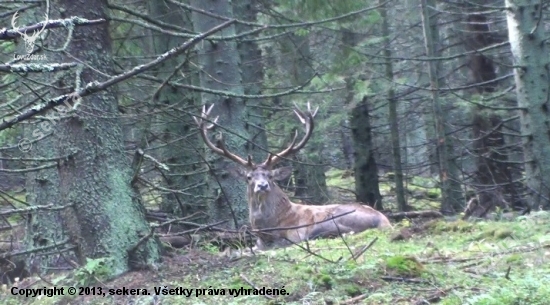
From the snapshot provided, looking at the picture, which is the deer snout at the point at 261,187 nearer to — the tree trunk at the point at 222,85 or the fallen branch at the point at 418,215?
the tree trunk at the point at 222,85

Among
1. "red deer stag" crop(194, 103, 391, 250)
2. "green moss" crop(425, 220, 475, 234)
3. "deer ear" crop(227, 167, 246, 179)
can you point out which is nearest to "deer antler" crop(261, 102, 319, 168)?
"red deer stag" crop(194, 103, 391, 250)

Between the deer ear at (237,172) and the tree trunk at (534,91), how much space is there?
4259mm

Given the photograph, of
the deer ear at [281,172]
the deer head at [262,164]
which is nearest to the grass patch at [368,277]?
the deer head at [262,164]

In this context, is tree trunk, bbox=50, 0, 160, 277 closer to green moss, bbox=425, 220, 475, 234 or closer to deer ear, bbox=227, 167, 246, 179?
green moss, bbox=425, 220, 475, 234

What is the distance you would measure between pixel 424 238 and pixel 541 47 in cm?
399

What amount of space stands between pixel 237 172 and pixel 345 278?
5484 millimetres

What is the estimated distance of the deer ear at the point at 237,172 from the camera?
11398mm

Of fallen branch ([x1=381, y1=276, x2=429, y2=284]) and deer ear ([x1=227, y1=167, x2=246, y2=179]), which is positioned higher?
deer ear ([x1=227, y1=167, x2=246, y2=179])

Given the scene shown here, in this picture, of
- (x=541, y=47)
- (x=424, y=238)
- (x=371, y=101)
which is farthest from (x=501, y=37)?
(x=424, y=238)

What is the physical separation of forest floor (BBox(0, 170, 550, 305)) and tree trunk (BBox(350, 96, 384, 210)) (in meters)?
11.3

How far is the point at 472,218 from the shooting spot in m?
10.9

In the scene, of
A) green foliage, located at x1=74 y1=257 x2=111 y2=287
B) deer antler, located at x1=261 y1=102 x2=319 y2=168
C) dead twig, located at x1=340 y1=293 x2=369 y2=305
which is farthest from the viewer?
deer antler, located at x1=261 y1=102 x2=319 y2=168

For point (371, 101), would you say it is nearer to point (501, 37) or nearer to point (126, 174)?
point (501, 37)

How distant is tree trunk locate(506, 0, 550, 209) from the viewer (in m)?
11.3
